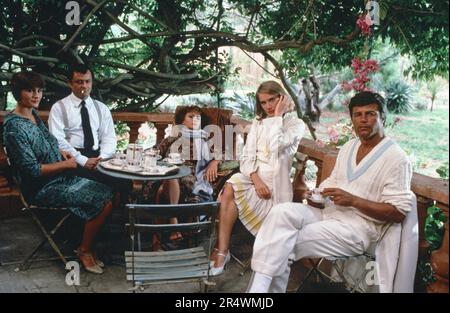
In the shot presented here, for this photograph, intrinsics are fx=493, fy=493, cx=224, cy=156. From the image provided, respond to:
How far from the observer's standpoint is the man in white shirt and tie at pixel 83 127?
4324mm

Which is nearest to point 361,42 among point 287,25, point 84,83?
point 287,25

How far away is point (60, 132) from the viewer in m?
4.36

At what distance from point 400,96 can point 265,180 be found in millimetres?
14959

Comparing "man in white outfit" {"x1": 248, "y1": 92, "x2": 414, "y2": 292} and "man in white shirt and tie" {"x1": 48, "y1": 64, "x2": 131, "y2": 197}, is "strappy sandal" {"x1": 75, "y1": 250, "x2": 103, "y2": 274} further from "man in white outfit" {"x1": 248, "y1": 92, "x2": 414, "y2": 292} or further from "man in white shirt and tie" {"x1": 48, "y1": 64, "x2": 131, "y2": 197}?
"man in white outfit" {"x1": 248, "y1": 92, "x2": 414, "y2": 292}

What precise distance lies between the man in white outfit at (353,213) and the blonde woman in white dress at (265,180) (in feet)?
2.34

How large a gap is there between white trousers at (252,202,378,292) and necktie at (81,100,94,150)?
6.99ft

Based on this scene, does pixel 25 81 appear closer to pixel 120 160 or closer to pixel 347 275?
pixel 120 160

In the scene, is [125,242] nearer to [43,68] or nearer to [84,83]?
[84,83]

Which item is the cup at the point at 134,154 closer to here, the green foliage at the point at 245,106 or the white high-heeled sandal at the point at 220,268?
the white high-heeled sandal at the point at 220,268

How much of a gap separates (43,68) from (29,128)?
209 cm

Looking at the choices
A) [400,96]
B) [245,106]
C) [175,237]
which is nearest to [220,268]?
[175,237]

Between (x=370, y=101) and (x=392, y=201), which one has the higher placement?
(x=370, y=101)

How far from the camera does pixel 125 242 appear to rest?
449 cm
